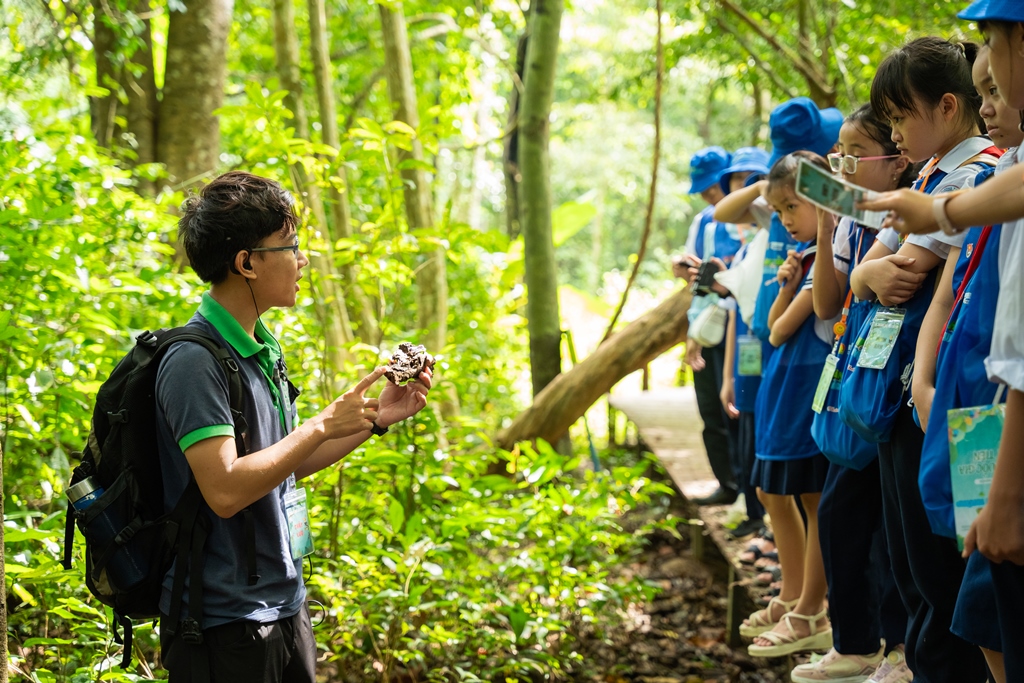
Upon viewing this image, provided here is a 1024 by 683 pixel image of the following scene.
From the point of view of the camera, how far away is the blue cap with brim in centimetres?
141

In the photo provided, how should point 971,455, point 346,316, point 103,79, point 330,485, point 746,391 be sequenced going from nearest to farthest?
point 971,455 < point 330,485 < point 746,391 < point 346,316 < point 103,79

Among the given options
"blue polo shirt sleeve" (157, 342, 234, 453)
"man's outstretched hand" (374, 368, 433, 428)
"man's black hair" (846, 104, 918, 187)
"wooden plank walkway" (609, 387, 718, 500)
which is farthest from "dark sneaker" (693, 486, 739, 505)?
"blue polo shirt sleeve" (157, 342, 234, 453)

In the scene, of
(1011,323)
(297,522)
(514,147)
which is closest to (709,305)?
(297,522)

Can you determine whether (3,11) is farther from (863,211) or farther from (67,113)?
(863,211)

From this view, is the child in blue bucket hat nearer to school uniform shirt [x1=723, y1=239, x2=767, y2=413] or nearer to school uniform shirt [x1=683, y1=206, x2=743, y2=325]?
school uniform shirt [x1=683, y1=206, x2=743, y2=325]

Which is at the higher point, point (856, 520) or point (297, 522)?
point (297, 522)

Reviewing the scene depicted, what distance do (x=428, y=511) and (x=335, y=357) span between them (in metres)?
1.52

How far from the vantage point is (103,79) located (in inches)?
206

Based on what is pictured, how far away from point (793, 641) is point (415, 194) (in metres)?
4.03

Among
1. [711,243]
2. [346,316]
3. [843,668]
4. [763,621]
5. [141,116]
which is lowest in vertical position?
[763,621]

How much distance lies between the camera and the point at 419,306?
6.09 meters

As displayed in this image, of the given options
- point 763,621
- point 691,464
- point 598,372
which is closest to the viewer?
point 763,621

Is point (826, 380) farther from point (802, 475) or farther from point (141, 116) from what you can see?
point (141, 116)

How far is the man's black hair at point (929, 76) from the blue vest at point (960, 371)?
506mm
